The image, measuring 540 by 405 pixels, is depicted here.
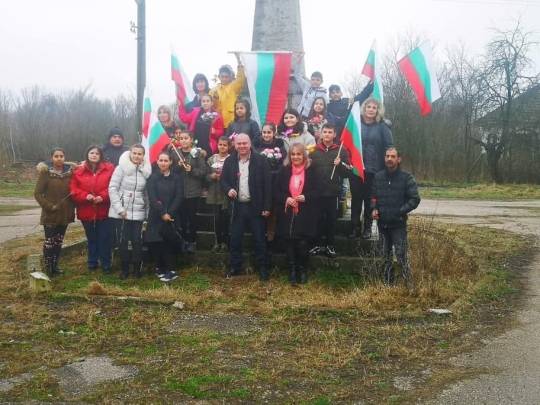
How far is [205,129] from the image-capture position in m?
7.72

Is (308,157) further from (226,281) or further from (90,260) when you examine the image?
(90,260)

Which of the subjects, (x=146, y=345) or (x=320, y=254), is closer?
(x=146, y=345)

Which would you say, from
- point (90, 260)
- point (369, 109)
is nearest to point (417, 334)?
point (369, 109)

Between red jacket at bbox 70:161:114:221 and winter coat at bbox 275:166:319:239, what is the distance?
6.98 ft

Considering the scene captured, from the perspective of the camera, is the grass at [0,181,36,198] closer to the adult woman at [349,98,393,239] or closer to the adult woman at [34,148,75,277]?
the adult woman at [34,148,75,277]

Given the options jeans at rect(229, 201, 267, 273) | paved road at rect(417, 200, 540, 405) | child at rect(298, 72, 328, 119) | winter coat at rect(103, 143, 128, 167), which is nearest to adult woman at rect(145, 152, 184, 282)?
jeans at rect(229, 201, 267, 273)

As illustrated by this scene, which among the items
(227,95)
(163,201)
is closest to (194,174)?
(163,201)

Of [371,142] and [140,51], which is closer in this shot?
[371,142]

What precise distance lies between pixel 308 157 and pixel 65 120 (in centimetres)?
3015

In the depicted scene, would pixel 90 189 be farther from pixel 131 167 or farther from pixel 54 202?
pixel 131 167

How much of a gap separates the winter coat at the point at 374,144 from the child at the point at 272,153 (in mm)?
1014

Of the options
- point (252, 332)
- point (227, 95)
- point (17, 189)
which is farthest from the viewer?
point (17, 189)

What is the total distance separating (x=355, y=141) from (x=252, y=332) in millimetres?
2674

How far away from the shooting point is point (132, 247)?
6.58 meters
